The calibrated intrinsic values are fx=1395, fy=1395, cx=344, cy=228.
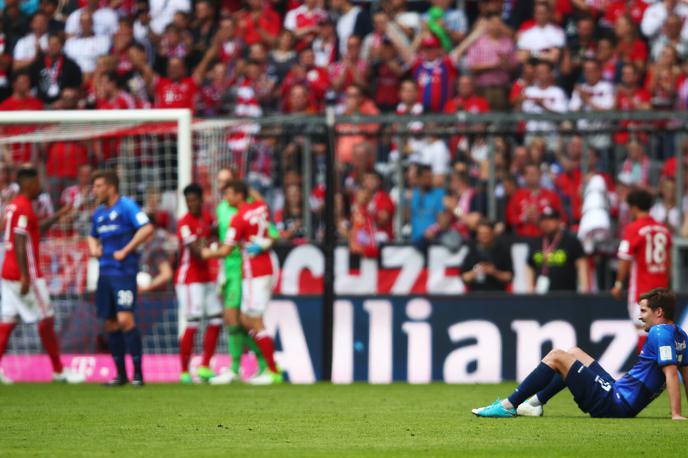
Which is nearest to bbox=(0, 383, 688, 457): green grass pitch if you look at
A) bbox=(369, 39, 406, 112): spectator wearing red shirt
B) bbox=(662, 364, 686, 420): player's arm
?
bbox=(662, 364, 686, 420): player's arm

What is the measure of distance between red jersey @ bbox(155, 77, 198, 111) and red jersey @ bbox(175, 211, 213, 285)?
4167 mm

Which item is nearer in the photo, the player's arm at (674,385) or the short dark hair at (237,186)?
the player's arm at (674,385)

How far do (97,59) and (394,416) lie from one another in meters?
10.7

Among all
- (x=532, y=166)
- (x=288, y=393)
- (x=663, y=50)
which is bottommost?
(x=288, y=393)

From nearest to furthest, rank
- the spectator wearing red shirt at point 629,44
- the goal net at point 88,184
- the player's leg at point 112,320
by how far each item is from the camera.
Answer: the player's leg at point 112,320, the goal net at point 88,184, the spectator wearing red shirt at point 629,44

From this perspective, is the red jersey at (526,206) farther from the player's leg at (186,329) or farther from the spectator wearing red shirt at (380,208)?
the player's leg at (186,329)

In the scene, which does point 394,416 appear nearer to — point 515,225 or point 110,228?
point 110,228

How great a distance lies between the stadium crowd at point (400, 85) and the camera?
16.4m

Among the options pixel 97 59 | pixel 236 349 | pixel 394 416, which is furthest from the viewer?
pixel 97 59

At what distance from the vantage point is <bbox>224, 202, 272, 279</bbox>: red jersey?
14609 mm

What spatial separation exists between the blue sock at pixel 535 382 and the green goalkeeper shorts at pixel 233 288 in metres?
5.74

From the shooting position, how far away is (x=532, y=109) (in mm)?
18047

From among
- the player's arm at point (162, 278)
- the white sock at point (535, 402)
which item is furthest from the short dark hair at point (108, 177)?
the white sock at point (535, 402)

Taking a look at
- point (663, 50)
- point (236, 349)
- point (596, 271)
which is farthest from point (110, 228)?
point (663, 50)
